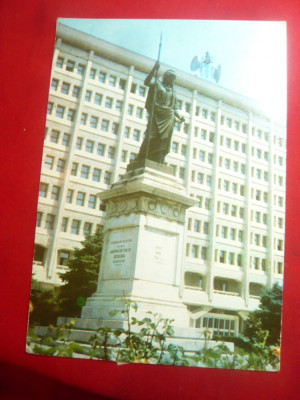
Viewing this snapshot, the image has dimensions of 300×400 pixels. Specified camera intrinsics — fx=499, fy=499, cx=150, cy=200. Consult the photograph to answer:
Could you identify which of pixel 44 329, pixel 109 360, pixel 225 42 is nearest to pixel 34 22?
pixel 225 42

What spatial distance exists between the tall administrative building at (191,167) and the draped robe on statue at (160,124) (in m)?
0.26

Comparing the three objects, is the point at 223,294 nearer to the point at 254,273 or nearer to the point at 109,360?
the point at 254,273

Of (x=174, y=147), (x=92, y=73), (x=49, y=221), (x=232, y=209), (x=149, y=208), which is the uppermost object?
(x=92, y=73)

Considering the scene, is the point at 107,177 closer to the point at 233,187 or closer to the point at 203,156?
the point at 203,156

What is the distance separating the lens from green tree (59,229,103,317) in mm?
4102

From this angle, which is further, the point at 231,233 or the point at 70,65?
the point at 231,233

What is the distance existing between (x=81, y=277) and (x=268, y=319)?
5.89 feet

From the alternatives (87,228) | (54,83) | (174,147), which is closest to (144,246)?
(87,228)

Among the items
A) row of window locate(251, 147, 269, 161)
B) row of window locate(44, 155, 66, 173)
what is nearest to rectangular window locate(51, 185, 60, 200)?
row of window locate(44, 155, 66, 173)

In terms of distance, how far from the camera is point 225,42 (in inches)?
197

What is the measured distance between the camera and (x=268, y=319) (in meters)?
4.65

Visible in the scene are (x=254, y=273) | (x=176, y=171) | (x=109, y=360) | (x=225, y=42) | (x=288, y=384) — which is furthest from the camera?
(x=254, y=273)

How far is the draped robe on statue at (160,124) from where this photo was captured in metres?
4.26

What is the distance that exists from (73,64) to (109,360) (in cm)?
312
